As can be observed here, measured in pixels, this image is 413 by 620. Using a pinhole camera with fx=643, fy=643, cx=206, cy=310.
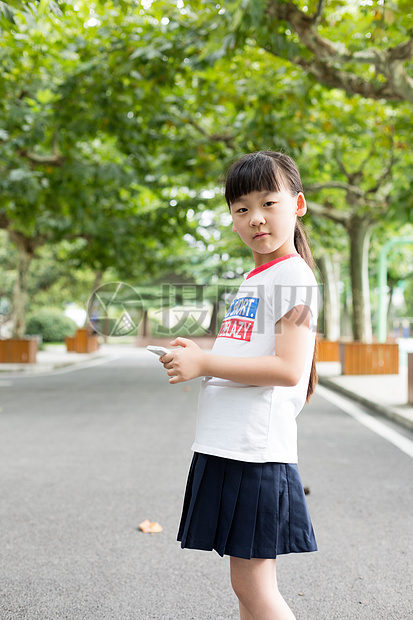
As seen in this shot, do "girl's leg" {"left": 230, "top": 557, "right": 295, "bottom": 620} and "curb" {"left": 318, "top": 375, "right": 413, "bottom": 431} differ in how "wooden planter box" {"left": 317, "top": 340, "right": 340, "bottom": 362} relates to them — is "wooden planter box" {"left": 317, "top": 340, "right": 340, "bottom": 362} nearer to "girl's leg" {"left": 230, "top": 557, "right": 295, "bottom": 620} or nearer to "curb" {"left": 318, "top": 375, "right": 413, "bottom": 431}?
"curb" {"left": 318, "top": 375, "right": 413, "bottom": 431}

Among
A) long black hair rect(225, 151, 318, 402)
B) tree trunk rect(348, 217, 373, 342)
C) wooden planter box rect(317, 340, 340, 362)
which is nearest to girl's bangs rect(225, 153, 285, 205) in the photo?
long black hair rect(225, 151, 318, 402)

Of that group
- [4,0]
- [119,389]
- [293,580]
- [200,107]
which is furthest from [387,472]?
[200,107]

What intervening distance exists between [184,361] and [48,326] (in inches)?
1286

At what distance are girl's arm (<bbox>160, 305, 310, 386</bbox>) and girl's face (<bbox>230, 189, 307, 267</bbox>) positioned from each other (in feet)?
0.77

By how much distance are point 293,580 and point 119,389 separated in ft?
31.6

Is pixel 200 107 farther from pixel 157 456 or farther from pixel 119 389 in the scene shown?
pixel 157 456

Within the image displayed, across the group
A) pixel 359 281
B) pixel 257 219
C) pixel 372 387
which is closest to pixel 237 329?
pixel 257 219

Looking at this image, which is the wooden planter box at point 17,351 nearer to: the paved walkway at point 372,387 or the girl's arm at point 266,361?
the paved walkway at point 372,387

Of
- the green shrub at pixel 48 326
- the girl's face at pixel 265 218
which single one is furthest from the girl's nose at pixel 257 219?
the green shrub at pixel 48 326

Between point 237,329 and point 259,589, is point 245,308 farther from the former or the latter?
point 259,589

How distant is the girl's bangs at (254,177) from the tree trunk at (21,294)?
57.5ft

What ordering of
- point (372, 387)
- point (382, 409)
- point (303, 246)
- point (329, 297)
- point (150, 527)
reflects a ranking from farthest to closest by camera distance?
point (329, 297) < point (372, 387) < point (382, 409) < point (150, 527) < point (303, 246)

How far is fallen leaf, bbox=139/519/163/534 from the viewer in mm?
3848

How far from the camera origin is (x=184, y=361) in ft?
5.46
